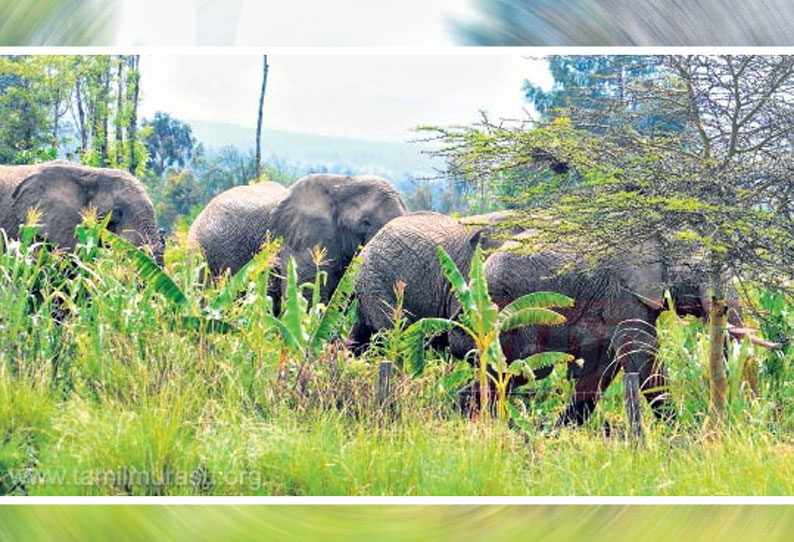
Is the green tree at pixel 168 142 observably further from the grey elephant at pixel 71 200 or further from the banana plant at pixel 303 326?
the banana plant at pixel 303 326

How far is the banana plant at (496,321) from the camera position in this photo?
27.2ft

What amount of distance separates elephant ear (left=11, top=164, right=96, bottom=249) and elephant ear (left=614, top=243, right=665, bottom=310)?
394cm

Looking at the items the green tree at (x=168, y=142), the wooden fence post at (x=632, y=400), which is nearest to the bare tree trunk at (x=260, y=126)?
the green tree at (x=168, y=142)

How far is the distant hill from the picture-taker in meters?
8.82

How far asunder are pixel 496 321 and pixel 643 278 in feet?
3.07

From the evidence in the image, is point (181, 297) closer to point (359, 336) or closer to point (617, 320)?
point (359, 336)

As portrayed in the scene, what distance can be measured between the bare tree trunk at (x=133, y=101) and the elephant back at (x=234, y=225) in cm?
82

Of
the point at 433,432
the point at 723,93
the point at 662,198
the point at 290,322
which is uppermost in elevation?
the point at 723,93

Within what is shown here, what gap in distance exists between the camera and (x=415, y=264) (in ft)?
34.4

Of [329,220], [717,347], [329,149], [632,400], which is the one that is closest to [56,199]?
[329,220]

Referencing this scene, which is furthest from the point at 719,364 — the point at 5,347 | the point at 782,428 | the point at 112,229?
the point at 112,229

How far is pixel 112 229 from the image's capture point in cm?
1088

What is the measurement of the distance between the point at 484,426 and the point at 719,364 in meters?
1.54

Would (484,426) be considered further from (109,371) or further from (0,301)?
(0,301)
